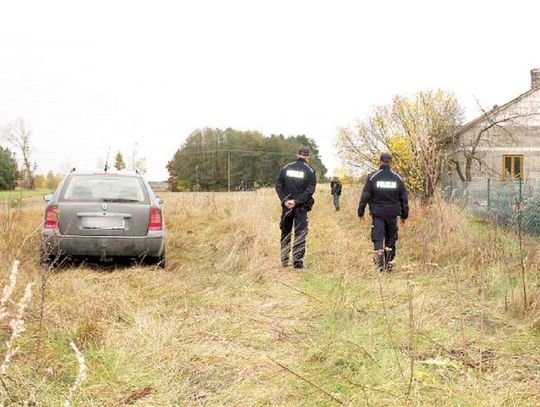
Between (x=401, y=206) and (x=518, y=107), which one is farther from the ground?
(x=518, y=107)

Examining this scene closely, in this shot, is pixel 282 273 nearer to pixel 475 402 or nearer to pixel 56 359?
pixel 56 359

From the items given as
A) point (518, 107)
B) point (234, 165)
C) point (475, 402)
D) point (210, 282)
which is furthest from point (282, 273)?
point (234, 165)

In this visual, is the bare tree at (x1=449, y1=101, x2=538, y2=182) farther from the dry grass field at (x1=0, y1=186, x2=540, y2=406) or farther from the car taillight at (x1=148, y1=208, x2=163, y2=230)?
the car taillight at (x1=148, y1=208, x2=163, y2=230)

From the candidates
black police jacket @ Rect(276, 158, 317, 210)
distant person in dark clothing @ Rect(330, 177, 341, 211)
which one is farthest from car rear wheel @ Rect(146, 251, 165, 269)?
distant person in dark clothing @ Rect(330, 177, 341, 211)

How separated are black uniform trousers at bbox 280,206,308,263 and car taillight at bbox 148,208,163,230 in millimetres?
1828

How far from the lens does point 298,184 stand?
7648mm

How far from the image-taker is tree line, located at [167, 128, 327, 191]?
74125 millimetres

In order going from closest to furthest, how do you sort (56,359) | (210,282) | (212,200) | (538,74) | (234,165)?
(56,359), (210,282), (212,200), (538,74), (234,165)

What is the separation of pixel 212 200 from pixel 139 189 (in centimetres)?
962

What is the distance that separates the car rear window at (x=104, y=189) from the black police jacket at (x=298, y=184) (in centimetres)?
206

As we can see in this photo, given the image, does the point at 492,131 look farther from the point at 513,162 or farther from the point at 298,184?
the point at 298,184

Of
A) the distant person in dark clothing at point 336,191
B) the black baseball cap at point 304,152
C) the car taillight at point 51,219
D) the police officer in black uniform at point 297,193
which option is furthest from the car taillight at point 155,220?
the distant person in dark clothing at point 336,191

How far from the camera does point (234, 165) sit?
266 ft

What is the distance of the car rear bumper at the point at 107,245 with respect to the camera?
21.6 ft
